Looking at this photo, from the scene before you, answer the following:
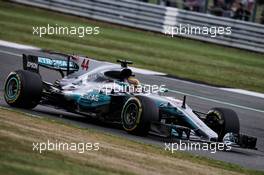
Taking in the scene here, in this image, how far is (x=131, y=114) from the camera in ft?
42.1

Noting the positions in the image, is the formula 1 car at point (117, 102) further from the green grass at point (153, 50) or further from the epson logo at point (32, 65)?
the green grass at point (153, 50)

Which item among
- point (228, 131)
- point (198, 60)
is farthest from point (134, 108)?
point (198, 60)

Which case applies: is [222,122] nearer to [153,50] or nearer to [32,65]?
[32,65]

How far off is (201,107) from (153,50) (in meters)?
9.65

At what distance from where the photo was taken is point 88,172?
350 inches

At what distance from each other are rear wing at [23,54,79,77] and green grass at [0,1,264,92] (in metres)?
8.07

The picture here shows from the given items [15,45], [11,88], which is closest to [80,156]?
[11,88]

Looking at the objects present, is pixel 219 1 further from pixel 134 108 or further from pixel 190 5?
pixel 134 108

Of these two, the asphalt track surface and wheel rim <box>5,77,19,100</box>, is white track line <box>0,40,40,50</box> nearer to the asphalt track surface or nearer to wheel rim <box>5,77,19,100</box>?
the asphalt track surface

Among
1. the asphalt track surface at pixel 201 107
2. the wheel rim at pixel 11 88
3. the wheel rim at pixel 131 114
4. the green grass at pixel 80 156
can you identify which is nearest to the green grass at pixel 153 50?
the asphalt track surface at pixel 201 107

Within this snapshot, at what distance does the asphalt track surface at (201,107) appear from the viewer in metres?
12.5

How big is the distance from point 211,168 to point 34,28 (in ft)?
60.8

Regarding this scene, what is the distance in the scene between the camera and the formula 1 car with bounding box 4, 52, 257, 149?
12562 mm

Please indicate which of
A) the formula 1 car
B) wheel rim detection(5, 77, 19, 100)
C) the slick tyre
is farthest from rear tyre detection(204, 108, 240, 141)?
wheel rim detection(5, 77, 19, 100)
